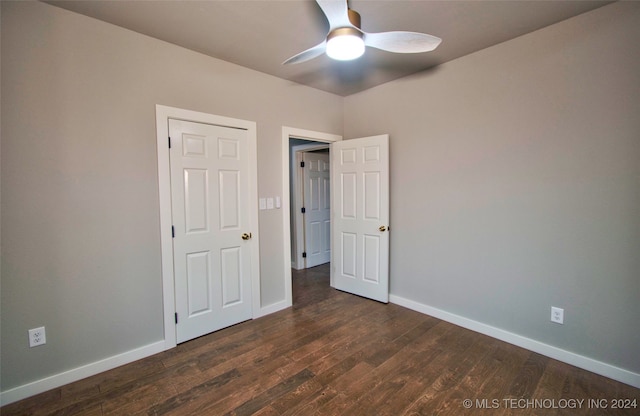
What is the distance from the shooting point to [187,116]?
8.19 feet

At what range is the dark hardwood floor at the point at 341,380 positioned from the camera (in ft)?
5.85

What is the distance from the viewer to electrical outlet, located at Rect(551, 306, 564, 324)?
7.38ft

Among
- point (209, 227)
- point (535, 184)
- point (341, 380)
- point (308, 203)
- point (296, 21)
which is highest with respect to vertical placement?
point (296, 21)

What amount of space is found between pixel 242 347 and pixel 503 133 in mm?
2966

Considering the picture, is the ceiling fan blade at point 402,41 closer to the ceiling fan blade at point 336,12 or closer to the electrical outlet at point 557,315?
the ceiling fan blade at point 336,12

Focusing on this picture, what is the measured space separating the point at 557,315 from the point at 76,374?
369 cm

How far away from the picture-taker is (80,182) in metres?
2.05

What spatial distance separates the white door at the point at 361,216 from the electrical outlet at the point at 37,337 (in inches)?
112

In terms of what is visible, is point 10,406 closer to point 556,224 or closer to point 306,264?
point 306,264

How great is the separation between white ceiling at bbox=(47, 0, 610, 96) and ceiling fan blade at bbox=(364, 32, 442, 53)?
246 mm

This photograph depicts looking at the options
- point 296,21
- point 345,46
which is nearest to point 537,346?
point 345,46

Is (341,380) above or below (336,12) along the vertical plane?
below

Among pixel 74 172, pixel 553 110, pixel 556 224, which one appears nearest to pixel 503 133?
pixel 553 110

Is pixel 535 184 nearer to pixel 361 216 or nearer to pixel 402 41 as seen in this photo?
pixel 402 41
